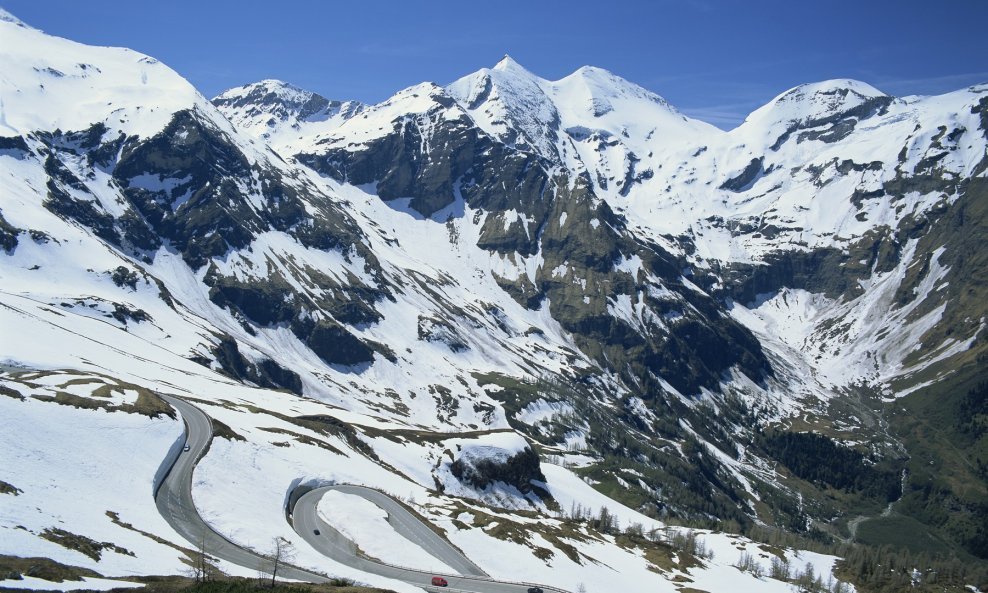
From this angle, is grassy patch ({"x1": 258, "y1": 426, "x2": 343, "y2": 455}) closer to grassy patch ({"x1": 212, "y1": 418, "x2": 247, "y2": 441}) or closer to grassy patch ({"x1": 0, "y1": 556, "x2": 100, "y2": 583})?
grassy patch ({"x1": 212, "y1": 418, "x2": 247, "y2": 441})

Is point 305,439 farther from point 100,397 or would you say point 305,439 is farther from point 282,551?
point 282,551

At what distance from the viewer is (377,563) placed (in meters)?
92.1

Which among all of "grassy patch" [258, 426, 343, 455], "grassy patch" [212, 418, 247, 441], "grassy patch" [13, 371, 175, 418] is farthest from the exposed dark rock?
"grassy patch" [13, 371, 175, 418]

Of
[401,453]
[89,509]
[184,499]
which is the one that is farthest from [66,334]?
[89,509]

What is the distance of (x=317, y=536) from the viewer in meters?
97.8

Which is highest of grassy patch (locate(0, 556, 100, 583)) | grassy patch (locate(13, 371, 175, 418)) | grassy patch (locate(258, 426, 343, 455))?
grassy patch (locate(13, 371, 175, 418))

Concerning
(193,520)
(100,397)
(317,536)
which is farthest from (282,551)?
(100,397)

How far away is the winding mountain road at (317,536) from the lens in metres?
81.5

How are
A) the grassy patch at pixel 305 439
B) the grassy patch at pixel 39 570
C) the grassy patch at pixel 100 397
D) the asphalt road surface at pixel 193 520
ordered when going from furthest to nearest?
the grassy patch at pixel 305 439, the grassy patch at pixel 100 397, the asphalt road surface at pixel 193 520, the grassy patch at pixel 39 570

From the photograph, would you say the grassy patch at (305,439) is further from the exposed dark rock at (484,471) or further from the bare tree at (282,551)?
the bare tree at (282,551)

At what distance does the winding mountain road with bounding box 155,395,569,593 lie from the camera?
81.5m

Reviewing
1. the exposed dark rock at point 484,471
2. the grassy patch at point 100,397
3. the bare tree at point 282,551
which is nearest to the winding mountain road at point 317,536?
the bare tree at point 282,551

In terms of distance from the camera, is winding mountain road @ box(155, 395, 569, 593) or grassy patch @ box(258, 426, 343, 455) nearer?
winding mountain road @ box(155, 395, 569, 593)

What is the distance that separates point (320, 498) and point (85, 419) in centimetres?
3640
